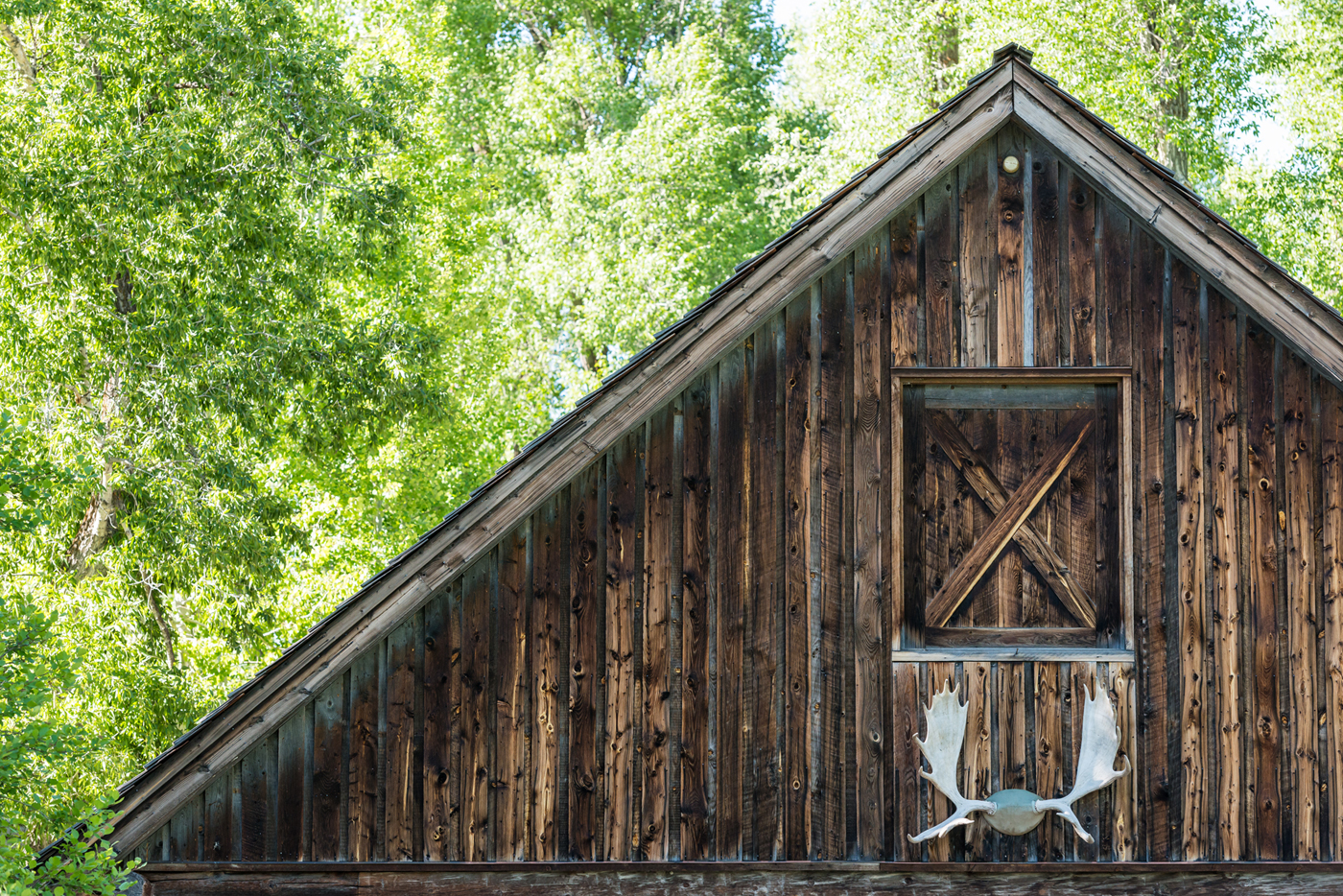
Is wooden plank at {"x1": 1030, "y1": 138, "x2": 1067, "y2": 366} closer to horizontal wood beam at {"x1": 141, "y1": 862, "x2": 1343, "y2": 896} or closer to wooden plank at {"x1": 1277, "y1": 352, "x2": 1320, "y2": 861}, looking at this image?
wooden plank at {"x1": 1277, "y1": 352, "x2": 1320, "y2": 861}

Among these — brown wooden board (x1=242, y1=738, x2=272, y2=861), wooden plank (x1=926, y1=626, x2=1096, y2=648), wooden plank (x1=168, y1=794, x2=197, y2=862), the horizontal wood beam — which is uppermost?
wooden plank (x1=926, y1=626, x2=1096, y2=648)

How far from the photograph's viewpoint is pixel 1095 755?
18.6 feet

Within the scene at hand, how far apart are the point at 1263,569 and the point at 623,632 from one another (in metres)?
3.19

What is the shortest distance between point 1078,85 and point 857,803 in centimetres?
1440

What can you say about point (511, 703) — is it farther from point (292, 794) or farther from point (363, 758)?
point (292, 794)

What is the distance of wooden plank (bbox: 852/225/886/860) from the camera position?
5.72 m

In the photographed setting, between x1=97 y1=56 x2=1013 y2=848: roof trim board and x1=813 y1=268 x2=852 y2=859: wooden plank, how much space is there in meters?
0.29

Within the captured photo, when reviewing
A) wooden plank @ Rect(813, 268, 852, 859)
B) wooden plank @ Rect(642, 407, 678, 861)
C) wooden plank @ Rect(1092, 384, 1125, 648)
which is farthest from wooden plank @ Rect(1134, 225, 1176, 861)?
wooden plank @ Rect(642, 407, 678, 861)

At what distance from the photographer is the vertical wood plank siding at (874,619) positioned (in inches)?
224

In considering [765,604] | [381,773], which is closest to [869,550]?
[765,604]

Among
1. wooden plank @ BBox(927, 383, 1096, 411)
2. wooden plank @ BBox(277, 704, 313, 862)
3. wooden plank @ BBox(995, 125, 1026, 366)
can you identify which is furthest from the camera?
wooden plank @ BBox(927, 383, 1096, 411)

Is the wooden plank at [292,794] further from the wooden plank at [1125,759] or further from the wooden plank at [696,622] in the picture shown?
the wooden plank at [1125,759]

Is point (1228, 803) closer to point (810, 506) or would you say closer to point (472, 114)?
point (810, 506)

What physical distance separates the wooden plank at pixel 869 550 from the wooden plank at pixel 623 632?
3.56 feet
